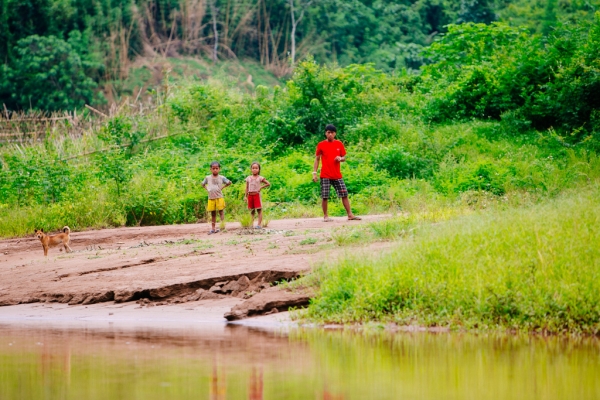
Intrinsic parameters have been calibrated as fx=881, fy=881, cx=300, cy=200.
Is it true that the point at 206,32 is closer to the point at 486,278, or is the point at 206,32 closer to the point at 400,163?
the point at 400,163

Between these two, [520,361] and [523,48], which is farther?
[523,48]

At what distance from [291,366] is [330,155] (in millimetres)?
7792

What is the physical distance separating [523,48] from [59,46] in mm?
17266

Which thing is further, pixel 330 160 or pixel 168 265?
pixel 330 160

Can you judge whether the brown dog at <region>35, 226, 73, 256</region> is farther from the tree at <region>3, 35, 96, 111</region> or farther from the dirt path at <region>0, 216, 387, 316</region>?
the tree at <region>3, 35, 96, 111</region>

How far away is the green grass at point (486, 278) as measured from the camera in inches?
329

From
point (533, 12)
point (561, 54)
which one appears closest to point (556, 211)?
point (561, 54)

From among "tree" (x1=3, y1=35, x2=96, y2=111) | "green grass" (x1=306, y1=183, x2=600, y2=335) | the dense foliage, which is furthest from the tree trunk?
"green grass" (x1=306, y1=183, x2=600, y2=335)

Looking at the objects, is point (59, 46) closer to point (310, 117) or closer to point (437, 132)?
point (310, 117)

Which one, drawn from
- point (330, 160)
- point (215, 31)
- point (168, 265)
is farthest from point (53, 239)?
point (215, 31)

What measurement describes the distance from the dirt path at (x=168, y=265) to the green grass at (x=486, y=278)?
1100 mm

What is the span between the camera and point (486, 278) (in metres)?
8.76

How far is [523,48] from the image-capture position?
77.3ft

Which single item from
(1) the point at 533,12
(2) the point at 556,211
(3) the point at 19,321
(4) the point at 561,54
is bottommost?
(3) the point at 19,321
